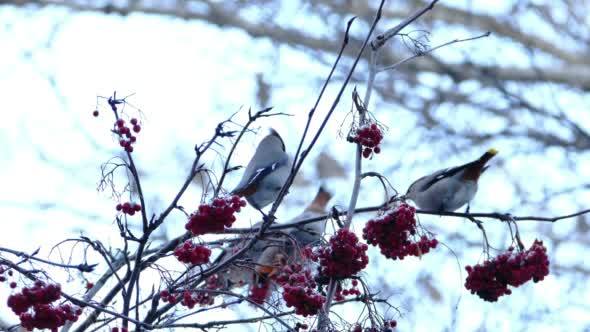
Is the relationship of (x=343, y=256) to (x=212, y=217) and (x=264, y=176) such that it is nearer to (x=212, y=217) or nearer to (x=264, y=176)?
(x=212, y=217)

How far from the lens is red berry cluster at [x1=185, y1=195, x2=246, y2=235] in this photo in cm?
243

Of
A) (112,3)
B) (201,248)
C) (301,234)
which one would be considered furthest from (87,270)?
(112,3)

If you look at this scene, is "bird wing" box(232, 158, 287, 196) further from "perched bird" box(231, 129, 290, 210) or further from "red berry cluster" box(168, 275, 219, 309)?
"red berry cluster" box(168, 275, 219, 309)

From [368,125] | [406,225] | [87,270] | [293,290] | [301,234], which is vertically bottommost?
[87,270]

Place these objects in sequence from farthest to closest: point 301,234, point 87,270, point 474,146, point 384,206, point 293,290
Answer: point 474,146 < point 301,234 < point 384,206 < point 293,290 < point 87,270

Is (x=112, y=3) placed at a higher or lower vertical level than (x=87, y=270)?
higher

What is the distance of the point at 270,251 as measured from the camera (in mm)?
4414

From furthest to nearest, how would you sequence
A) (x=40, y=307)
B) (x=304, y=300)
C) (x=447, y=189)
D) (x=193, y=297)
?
(x=447, y=189), (x=193, y=297), (x=304, y=300), (x=40, y=307)

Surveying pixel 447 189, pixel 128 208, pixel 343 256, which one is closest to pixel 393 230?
pixel 343 256

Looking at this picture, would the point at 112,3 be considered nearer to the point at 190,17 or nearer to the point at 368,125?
the point at 190,17

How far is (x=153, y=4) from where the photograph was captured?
372 inches

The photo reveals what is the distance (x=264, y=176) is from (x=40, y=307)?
2.29m

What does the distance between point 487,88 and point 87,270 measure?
749cm

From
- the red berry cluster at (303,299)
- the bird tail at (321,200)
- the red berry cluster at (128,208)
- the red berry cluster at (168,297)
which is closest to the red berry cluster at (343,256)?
the red berry cluster at (303,299)
